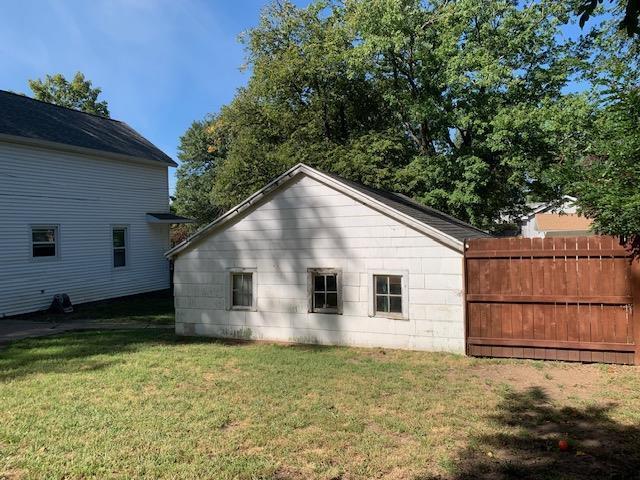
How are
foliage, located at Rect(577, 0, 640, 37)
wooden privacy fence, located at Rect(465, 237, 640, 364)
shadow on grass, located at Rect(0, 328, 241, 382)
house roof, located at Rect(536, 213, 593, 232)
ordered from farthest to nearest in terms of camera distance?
house roof, located at Rect(536, 213, 593, 232) → shadow on grass, located at Rect(0, 328, 241, 382) → wooden privacy fence, located at Rect(465, 237, 640, 364) → foliage, located at Rect(577, 0, 640, 37)

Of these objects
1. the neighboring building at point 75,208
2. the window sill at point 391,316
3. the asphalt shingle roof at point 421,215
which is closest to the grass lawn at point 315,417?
the window sill at point 391,316

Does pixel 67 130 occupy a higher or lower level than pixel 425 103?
lower

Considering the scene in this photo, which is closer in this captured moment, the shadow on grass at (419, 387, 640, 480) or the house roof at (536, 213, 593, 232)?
the shadow on grass at (419, 387, 640, 480)

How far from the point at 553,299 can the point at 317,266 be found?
14.7 ft

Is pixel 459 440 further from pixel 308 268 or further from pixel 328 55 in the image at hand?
pixel 328 55

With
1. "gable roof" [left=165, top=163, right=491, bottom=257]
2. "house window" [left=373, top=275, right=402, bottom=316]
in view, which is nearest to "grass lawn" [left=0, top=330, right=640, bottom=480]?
"house window" [left=373, top=275, right=402, bottom=316]

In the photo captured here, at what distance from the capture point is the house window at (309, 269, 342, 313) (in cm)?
997

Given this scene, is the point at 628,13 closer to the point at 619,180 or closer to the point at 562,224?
the point at 619,180

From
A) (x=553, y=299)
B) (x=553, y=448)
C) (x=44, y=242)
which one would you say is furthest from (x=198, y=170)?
(x=553, y=448)

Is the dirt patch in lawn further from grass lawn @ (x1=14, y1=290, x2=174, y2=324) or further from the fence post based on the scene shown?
grass lawn @ (x1=14, y1=290, x2=174, y2=324)

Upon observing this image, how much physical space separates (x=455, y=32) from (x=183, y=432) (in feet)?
57.9

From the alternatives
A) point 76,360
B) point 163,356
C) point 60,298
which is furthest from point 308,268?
point 60,298

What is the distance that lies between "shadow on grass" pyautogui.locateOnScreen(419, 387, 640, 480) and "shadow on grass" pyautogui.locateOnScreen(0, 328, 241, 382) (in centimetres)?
645

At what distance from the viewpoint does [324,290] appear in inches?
397
